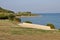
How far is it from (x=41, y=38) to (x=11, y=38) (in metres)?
1.61

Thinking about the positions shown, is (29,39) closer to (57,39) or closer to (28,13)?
(57,39)

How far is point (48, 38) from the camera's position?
39.8 ft

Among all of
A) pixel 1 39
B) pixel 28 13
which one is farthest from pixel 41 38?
pixel 28 13

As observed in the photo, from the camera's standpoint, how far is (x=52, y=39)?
38.7ft

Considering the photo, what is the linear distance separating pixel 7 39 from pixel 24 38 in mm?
950

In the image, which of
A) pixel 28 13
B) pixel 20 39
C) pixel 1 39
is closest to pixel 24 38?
pixel 20 39

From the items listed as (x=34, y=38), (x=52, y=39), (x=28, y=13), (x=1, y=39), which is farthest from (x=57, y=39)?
(x=28, y=13)

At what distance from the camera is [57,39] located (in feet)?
38.8

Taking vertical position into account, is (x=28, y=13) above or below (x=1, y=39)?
below

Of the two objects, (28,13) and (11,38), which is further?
(28,13)

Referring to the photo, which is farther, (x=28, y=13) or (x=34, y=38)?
(x=28, y=13)

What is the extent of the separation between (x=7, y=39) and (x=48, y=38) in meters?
2.23

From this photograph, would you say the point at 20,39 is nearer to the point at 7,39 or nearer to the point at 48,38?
the point at 7,39

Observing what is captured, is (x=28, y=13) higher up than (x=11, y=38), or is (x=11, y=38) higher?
(x=11, y=38)
